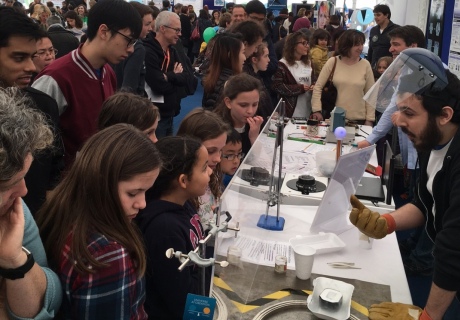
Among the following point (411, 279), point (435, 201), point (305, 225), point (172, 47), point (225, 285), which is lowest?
point (411, 279)

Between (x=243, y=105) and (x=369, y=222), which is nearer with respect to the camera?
(x=369, y=222)

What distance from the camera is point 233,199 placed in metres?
1.31

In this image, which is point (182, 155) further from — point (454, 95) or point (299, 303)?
point (454, 95)

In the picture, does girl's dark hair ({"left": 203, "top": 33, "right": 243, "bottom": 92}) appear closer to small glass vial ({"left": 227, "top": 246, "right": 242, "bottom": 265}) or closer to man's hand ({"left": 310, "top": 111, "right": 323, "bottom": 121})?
man's hand ({"left": 310, "top": 111, "right": 323, "bottom": 121})

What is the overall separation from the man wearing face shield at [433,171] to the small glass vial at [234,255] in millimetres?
478

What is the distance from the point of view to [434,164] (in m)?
1.71

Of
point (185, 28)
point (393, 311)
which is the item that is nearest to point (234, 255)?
point (393, 311)

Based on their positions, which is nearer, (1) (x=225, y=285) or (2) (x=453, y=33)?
(1) (x=225, y=285)

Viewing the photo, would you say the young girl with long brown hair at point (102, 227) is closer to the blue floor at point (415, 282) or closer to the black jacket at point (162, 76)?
the blue floor at point (415, 282)

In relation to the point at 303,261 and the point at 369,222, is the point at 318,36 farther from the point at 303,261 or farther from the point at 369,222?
the point at 303,261

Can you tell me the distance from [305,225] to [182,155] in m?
0.81

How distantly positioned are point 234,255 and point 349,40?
3.10 m

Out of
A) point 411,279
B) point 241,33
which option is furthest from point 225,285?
point 241,33

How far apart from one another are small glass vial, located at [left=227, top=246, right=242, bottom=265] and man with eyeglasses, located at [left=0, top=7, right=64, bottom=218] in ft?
2.42
